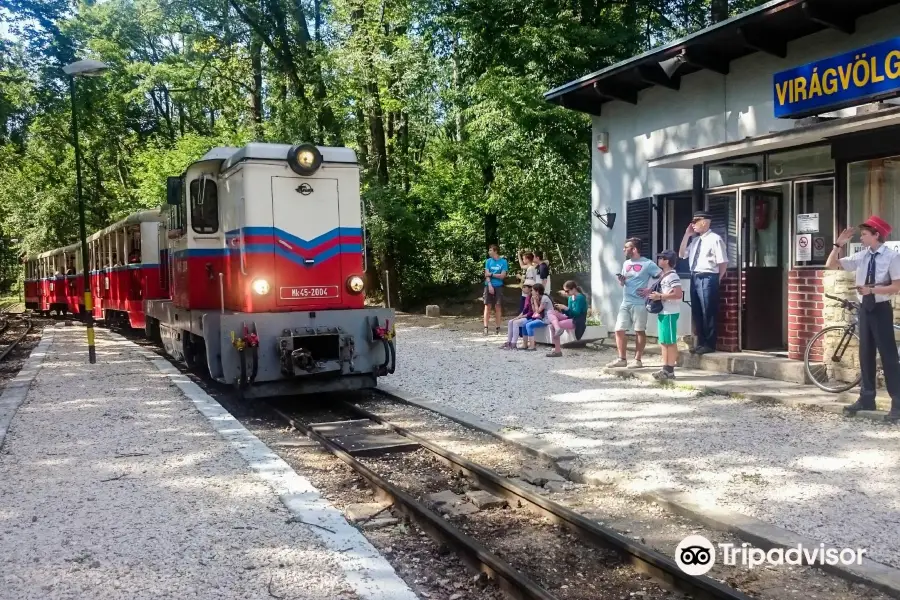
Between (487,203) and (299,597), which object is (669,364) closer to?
(299,597)

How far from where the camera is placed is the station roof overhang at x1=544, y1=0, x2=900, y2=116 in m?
9.41

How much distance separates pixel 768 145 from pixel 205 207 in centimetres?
719

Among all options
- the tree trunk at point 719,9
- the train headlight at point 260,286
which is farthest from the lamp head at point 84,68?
the tree trunk at point 719,9

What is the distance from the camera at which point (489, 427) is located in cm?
718

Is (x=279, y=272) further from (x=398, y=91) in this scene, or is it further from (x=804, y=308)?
(x=398, y=91)

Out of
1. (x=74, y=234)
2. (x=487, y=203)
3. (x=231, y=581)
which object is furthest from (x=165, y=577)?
(x=74, y=234)

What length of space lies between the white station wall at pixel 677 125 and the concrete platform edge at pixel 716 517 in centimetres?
632

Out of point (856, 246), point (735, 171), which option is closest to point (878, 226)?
point (856, 246)

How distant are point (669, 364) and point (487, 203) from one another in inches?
475

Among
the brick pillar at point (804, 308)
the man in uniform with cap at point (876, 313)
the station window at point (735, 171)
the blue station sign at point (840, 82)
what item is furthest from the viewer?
the station window at point (735, 171)

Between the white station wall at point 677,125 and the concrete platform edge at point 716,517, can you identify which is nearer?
the concrete platform edge at point 716,517

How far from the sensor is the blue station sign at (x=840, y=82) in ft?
26.3

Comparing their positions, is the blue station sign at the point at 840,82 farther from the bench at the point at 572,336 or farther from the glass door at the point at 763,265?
the bench at the point at 572,336

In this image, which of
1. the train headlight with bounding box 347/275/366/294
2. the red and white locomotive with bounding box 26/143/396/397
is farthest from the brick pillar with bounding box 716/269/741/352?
the train headlight with bounding box 347/275/366/294
